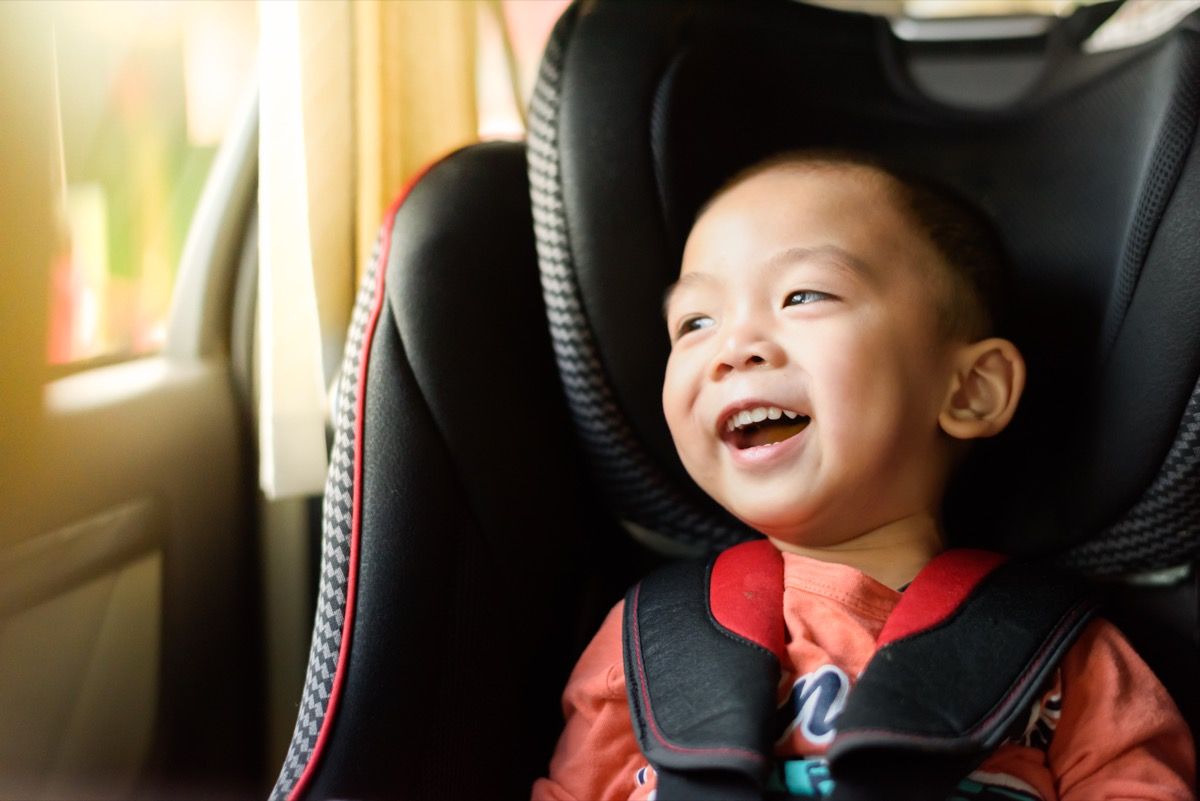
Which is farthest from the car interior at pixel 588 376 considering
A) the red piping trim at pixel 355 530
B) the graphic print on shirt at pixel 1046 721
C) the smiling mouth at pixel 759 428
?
the graphic print on shirt at pixel 1046 721

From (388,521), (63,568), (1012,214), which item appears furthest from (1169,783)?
(63,568)

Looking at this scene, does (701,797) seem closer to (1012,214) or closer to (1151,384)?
(1151,384)

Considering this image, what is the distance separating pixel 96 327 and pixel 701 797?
977mm

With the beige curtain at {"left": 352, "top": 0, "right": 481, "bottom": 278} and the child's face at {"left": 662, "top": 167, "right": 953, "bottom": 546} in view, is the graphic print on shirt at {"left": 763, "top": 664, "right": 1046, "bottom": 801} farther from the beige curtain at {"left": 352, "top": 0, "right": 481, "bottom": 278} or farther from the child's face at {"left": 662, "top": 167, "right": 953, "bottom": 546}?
the beige curtain at {"left": 352, "top": 0, "right": 481, "bottom": 278}

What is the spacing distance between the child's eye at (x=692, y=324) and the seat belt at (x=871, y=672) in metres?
0.24

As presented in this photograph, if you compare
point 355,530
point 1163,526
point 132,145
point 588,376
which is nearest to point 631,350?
point 588,376

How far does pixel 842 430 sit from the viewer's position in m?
0.94

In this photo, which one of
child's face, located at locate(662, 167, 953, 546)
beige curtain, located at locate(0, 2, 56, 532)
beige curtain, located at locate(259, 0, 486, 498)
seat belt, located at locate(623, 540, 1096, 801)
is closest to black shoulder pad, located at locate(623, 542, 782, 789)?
seat belt, located at locate(623, 540, 1096, 801)

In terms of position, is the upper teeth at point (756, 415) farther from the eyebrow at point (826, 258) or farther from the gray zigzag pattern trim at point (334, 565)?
the gray zigzag pattern trim at point (334, 565)

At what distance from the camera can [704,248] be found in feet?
3.40

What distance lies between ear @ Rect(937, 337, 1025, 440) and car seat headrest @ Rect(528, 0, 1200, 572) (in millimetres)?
68

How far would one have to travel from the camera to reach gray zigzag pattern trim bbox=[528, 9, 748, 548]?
1.04 meters

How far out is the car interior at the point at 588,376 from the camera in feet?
3.11

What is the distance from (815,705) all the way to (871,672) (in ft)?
0.21
